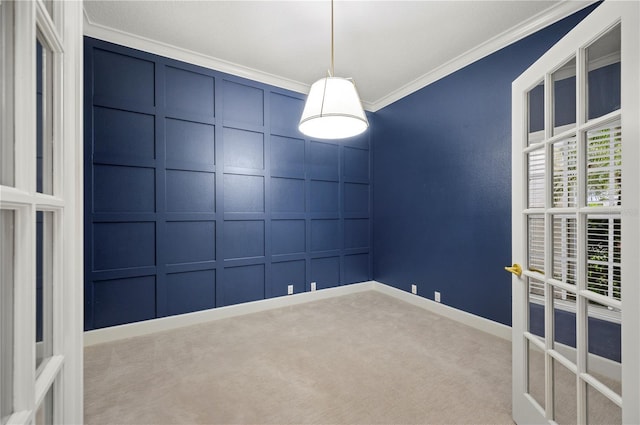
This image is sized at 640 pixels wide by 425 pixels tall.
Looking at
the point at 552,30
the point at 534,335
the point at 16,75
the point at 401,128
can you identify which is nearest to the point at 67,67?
the point at 16,75

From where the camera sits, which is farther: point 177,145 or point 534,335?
point 177,145

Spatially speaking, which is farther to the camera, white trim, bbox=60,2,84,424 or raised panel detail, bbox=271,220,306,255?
raised panel detail, bbox=271,220,306,255

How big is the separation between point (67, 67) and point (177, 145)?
2198 mm

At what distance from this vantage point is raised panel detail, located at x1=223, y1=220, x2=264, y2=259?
3.25 meters

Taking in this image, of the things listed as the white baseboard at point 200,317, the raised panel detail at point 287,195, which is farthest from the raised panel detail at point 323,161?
the white baseboard at point 200,317

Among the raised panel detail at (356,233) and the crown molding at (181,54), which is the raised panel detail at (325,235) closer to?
the raised panel detail at (356,233)

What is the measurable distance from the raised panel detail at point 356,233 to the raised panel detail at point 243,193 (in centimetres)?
137

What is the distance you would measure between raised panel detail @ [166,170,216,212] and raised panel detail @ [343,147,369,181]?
6.28 feet

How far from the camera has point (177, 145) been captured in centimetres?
297

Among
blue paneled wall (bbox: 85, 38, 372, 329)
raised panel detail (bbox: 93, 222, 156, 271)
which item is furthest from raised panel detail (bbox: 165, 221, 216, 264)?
raised panel detail (bbox: 93, 222, 156, 271)

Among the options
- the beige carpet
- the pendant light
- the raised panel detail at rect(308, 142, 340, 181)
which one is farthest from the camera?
the raised panel detail at rect(308, 142, 340, 181)

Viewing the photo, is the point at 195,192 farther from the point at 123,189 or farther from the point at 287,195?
the point at 287,195

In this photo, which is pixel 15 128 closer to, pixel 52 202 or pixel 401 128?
pixel 52 202

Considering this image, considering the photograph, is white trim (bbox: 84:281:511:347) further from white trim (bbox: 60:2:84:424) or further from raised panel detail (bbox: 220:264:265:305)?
white trim (bbox: 60:2:84:424)
